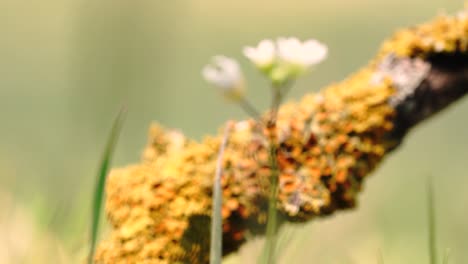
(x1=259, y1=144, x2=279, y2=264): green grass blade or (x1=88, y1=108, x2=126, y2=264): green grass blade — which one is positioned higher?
(x1=88, y1=108, x2=126, y2=264): green grass blade

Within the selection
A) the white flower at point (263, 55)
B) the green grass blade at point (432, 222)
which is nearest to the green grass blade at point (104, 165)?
the white flower at point (263, 55)

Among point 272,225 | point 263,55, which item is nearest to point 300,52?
point 263,55

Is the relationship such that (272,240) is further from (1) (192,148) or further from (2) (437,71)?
(2) (437,71)

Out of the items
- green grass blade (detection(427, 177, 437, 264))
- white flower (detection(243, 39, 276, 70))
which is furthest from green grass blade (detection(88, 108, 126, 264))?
green grass blade (detection(427, 177, 437, 264))

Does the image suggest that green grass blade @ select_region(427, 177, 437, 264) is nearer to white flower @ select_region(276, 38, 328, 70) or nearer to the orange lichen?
white flower @ select_region(276, 38, 328, 70)

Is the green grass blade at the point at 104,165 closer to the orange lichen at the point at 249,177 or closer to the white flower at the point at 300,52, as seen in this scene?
the white flower at the point at 300,52

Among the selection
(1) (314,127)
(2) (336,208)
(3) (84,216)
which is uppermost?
(3) (84,216)

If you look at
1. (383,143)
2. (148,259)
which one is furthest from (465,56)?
(148,259)
